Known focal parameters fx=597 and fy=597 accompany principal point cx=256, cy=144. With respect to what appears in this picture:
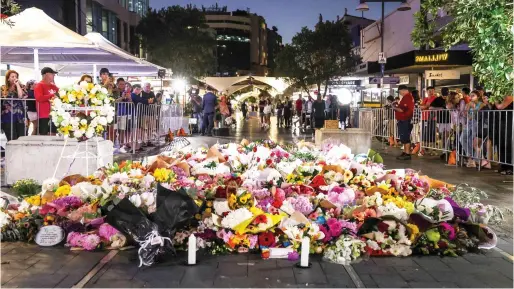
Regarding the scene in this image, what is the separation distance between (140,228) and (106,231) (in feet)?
1.83

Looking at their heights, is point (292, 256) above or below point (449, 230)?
below

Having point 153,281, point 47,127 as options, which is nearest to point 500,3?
point 153,281

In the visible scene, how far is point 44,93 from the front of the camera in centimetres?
1125

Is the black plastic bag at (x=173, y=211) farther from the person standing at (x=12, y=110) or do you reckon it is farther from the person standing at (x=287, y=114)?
the person standing at (x=287, y=114)

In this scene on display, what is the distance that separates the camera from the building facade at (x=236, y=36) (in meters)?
164

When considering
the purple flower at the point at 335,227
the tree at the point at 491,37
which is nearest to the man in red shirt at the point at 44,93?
the purple flower at the point at 335,227

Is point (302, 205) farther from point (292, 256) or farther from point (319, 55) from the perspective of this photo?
point (319, 55)

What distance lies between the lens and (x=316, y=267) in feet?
17.6

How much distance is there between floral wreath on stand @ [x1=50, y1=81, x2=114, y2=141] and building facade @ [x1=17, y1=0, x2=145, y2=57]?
83.7ft

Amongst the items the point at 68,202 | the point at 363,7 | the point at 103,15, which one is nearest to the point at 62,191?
the point at 68,202

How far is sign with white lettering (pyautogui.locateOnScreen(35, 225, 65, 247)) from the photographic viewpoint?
6.09m

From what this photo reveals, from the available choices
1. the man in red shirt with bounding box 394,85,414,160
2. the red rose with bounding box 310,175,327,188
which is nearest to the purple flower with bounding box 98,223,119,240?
the red rose with bounding box 310,175,327,188

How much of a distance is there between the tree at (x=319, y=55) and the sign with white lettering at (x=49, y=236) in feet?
182

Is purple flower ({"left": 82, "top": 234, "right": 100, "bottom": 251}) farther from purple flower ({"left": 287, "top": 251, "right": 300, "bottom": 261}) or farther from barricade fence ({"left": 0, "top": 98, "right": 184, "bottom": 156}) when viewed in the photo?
barricade fence ({"left": 0, "top": 98, "right": 184, "bottom": 156})
